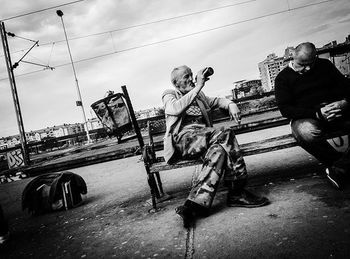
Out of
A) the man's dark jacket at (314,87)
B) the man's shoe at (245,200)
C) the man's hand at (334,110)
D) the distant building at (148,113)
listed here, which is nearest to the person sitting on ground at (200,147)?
the man's shoe at (245,200)

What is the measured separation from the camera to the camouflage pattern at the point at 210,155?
2.26 m

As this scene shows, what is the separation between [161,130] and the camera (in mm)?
3504

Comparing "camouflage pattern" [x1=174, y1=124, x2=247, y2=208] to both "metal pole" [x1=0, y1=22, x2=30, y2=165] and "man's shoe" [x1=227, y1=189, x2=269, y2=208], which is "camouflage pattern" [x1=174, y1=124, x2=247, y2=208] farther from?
"metal pole" [x1=0, y1=22, x2=30, y2=165]

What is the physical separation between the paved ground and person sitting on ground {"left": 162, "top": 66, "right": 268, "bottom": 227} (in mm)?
166

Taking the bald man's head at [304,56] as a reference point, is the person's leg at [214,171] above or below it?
below

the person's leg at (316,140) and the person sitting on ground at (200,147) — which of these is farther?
the person's leg at (316,140)

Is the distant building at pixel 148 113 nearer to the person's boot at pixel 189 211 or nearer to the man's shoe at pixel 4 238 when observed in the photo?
the man's shoe at pixel 4 238

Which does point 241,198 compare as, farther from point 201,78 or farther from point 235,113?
point 201,78

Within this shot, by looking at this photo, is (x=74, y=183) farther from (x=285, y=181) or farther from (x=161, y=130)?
(x=285, y=181)

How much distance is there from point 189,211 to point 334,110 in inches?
68.2

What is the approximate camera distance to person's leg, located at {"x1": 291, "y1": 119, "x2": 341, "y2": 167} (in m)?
2.37

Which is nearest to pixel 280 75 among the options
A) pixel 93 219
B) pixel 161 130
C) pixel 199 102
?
pixel 199 102

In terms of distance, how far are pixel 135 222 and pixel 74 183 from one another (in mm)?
1527

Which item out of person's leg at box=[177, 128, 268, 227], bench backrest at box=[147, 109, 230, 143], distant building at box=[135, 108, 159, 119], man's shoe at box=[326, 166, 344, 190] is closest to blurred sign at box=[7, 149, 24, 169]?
distant building at box=[135, 108, 159, 119]
